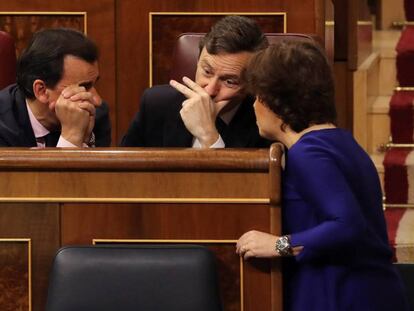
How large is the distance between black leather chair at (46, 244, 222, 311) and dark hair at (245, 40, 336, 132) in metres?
0.20

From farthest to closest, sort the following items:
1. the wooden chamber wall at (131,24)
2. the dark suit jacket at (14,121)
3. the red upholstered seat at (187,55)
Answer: the wooden chamber wall at (131,24)
the red upholstered seat at (187,55)
the dark suit jacket at (14,121)

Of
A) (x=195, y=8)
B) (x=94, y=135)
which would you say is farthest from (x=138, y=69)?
(x=94, y=135)

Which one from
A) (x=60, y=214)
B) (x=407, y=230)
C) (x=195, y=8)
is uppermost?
(x=195, y=8)

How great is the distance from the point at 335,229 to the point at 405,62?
1.58m

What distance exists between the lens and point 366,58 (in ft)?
9.01

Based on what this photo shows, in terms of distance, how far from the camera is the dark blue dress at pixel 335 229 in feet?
4.08

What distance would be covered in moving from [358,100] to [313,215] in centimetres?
138

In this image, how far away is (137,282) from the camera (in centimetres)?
127

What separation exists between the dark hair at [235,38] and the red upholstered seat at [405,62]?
1.10 m

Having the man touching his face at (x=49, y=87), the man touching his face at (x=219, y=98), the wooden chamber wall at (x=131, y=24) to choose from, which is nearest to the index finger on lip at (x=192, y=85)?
the man touching his face at (x=219, y=98)

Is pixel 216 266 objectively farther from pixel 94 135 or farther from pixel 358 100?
pixel 358 100

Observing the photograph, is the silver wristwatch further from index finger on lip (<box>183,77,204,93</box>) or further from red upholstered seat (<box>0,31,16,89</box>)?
red upholstered seat (<box>0,31,16,89</box>)

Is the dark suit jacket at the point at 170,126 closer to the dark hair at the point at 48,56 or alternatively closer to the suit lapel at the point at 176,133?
the suit lapel at the point at 176,133

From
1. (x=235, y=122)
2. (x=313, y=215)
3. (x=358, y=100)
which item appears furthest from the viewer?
(x=358, y=100)
